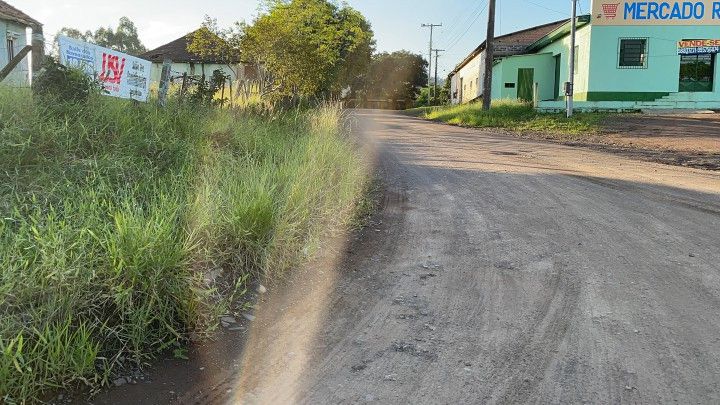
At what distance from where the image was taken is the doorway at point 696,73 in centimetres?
2650

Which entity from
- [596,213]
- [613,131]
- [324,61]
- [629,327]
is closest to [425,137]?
[324,61]

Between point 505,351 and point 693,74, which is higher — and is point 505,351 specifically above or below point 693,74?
below

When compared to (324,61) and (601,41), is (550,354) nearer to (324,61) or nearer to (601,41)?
(324,61)

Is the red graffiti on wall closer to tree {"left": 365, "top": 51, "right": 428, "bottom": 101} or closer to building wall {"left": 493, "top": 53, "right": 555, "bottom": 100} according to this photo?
building wall {"left": 493, "top": 53, "right": 555, "bottom": 100}

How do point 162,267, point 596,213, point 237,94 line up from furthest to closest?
1. point 237,94
2. point 596,213
3. point 162,267

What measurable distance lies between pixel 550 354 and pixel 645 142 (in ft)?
49.1

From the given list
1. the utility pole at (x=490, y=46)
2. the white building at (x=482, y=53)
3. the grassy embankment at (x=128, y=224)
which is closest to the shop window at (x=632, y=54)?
the utility pole at (x=490, y=46)

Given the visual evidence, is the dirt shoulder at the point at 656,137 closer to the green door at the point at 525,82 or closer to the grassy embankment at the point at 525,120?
→ the grassy embankment at the point at 525,120

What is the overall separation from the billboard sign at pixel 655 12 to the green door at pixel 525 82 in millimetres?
7166

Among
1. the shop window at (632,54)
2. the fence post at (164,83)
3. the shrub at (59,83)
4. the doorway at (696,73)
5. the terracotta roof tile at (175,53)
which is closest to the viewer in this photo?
the shrub at (59,83)

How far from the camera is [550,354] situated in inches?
130

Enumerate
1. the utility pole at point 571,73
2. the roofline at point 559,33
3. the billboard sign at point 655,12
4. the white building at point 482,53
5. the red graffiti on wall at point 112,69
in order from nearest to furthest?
the red graffiti on wall at point 112,69, the utility pole at point 571,73, the billboard sign at point 655,12, the roofline at point 559,33, the white building at point 482,53

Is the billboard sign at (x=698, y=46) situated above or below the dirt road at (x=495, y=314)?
above

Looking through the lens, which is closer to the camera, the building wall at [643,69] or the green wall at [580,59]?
the building wall at [643,69]
